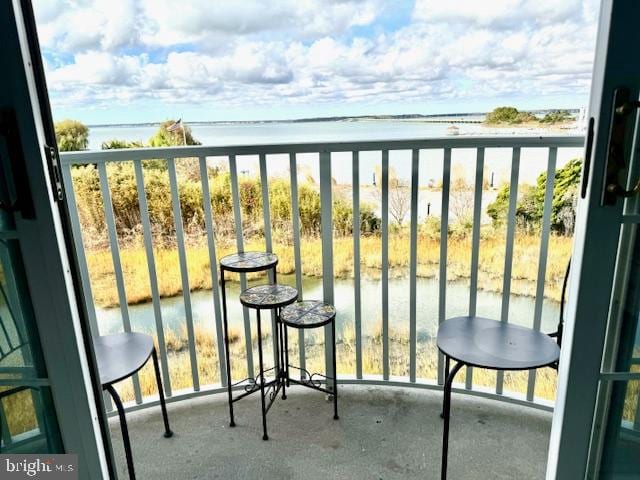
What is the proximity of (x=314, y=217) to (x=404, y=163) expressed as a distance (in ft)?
2.58

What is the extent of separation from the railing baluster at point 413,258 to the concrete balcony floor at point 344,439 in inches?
9.0

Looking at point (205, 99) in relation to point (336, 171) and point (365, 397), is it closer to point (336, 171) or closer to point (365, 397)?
point (336, 171)

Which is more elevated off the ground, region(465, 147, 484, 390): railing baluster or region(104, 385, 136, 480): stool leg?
region(465, 147, 484, 390): railing baluster

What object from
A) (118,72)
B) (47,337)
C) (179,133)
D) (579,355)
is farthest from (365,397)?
(118,72)

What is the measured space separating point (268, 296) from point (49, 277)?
1.06m

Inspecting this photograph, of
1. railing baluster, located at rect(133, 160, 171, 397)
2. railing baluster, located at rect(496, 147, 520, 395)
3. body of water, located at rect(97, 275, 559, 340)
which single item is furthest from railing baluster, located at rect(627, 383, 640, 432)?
railing baluster, located at rect(133, 160, 171, 397)

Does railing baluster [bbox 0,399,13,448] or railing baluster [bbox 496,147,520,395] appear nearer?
railing baluster [bbox 0,399,13,448]

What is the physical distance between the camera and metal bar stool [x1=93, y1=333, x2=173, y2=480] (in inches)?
59.0

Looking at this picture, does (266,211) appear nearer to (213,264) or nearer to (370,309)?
(213,264)

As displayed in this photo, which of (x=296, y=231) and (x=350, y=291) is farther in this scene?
(x=350, y=291)

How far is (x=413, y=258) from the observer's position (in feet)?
7.19

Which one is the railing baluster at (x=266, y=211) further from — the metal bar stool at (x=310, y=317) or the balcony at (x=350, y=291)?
the metal bar stool at (x=310, y=317)

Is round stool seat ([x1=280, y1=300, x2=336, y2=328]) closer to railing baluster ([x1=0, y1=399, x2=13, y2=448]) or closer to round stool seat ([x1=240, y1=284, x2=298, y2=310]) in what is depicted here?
round stool seat ([x1=240, y1=284, x2=298, y2=310])

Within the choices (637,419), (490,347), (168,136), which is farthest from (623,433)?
(168,136)
